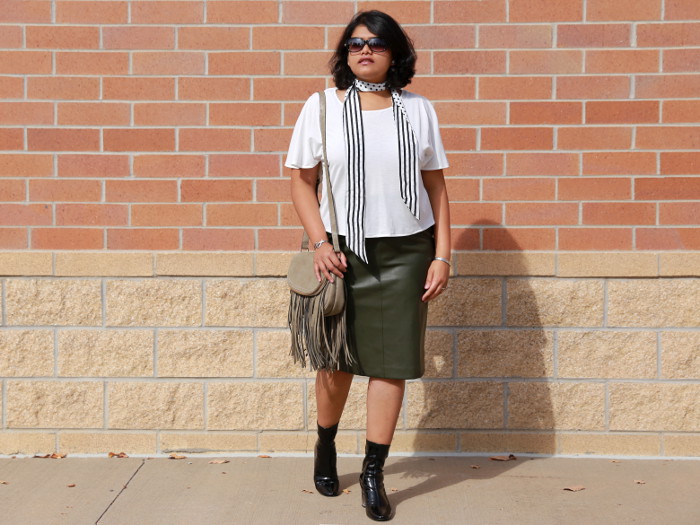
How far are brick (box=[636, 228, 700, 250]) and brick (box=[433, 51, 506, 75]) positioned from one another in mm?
1037

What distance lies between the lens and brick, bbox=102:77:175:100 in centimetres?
424

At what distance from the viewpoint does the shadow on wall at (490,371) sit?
4254mm

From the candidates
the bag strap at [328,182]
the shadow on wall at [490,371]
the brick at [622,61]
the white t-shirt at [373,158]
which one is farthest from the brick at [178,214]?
the brick at [622,61]

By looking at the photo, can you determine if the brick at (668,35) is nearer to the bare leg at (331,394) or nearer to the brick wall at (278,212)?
the brick wall at (278,212)

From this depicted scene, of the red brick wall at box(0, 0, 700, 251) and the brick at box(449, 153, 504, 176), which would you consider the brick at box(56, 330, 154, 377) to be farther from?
the brick at box(449, 153, 504, 176)

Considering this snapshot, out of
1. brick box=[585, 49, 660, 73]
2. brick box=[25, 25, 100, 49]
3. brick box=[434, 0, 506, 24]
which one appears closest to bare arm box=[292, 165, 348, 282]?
brick box=[434, 0, 506, 24]

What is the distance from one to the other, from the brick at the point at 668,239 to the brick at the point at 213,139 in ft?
6.36

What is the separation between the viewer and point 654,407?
14.0ft

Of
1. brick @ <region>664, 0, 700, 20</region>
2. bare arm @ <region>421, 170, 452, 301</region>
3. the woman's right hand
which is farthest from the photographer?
brick @ <region>664, 0, 700, 20</region>

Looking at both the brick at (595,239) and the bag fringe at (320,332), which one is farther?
the brick at (595,239)

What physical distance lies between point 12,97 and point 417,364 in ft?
7.74

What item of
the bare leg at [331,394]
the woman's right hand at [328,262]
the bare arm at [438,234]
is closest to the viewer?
the woman's right hand at [328,262]

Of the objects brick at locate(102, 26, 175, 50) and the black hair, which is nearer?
the black hair

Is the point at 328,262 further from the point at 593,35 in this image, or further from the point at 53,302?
the point at 593,35
